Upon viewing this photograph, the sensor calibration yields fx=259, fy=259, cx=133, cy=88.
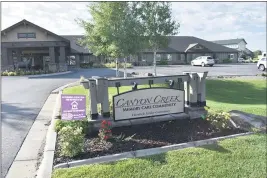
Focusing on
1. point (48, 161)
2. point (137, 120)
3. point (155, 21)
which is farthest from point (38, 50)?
point (48, 161)

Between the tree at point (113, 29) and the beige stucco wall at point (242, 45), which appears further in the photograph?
the beige stucco wall at point (242, 45)

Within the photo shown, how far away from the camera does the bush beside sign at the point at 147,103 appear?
5.98 m

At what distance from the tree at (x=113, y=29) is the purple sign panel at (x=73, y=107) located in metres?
10.2

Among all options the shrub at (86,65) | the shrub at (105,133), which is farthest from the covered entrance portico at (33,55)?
the shrub at (105,133)

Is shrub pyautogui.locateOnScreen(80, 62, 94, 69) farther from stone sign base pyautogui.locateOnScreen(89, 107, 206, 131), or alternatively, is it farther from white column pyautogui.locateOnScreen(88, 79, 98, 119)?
white column pyautogui.locateOnScreen(88, 79, 98, 119)

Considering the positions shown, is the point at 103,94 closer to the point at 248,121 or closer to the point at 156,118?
the point at 156,118

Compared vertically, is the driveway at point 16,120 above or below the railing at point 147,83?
below

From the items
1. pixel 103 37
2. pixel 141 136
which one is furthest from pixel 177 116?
pixel 103 37

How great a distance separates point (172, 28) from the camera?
17828 mm

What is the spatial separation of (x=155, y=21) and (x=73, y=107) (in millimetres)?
13374

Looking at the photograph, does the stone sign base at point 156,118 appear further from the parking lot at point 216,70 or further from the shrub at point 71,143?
the parking lot at point 216,70

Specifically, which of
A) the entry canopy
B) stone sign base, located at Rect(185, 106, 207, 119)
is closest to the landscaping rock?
stone sign base, located at Rect(185, 106, 207, 119)

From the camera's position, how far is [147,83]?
21.3ft

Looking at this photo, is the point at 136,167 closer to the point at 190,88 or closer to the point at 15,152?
the point at 15,152
